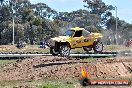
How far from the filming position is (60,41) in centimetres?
2892

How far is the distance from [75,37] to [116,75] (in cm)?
882

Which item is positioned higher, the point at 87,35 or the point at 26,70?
the point at 87,35

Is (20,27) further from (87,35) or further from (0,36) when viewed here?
(87,35)

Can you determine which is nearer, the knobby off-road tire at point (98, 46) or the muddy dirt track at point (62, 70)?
the muddy dirt track at point (62, 70)

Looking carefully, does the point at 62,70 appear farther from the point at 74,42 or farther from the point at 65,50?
the point at 74,42

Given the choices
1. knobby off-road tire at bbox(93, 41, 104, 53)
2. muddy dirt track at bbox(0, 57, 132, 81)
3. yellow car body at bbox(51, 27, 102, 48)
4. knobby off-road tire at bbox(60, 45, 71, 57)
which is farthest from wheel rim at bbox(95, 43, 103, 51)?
muddy dirt track at bbox(0, 57, 132, 81)

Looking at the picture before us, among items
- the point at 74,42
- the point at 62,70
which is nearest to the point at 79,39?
the point at 74,42

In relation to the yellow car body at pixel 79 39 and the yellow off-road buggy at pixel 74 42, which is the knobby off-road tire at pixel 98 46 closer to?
the yellow off-road buggy at pixel 74 42

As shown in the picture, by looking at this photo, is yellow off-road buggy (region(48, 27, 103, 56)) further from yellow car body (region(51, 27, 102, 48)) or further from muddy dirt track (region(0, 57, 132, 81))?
muddy dirt track (region(0, 57, 132, 81))

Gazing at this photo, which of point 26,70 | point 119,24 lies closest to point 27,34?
point 119,24

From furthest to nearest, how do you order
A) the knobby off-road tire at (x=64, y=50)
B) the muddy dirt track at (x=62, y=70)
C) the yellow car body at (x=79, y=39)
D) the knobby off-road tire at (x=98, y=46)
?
the knobby off-road tire at (x=98, y=46), the yellow car body at (x=79, y=39), the knobby off-road tire at (x=64, y=50), the muddy dirt track at (x=62, y=70)

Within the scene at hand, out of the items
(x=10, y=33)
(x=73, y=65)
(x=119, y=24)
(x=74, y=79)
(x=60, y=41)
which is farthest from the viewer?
(x=119, y=24)

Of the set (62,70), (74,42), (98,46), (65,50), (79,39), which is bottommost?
(62,70)

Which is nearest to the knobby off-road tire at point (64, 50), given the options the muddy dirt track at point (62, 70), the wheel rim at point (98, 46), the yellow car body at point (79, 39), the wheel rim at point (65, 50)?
the wheel rim at point (65, 50)
